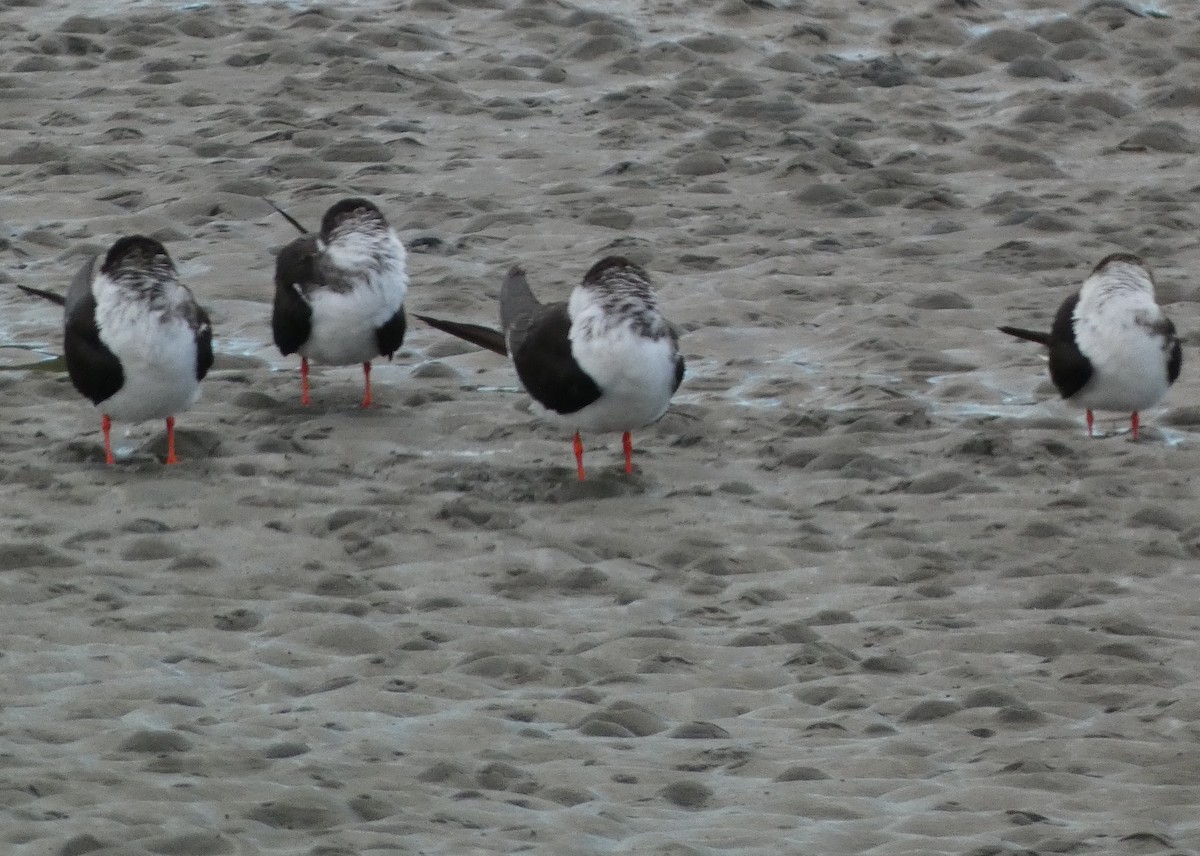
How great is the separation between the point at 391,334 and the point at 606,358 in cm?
148

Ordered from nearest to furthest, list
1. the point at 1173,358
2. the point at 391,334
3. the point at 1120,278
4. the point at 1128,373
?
the point at 1128,373
the point at 1173,358
the point at 1120,278
the point at 391,334

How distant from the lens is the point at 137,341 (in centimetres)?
903

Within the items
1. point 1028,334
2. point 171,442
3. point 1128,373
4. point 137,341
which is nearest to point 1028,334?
point 1028,334

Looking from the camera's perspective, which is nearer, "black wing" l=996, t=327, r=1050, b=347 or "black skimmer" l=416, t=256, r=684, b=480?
"black skimmer" l=416, t=256, r=684, b=480

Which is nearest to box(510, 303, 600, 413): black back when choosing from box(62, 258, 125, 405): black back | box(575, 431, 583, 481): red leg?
box(575, 431, 583, 481): red leg

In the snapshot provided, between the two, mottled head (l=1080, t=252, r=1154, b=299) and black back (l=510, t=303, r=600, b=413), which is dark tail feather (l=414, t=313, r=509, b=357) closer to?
black back (l=510, t=303, r=600, b=413)

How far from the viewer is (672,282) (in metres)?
11.7

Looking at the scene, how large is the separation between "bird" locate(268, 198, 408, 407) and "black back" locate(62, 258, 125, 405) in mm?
992

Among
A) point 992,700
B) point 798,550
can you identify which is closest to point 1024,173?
point 798,550

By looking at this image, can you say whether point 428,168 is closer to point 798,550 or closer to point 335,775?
point 798,550

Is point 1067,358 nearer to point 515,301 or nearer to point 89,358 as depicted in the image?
point 515,301

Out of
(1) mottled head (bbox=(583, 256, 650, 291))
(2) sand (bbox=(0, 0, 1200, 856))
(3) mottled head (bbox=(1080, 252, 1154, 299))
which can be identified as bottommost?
(2) sand (bbox=(0, 0, 1200, 856))

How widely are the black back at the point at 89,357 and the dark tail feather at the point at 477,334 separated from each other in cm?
153

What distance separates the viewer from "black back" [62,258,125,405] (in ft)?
29.5
